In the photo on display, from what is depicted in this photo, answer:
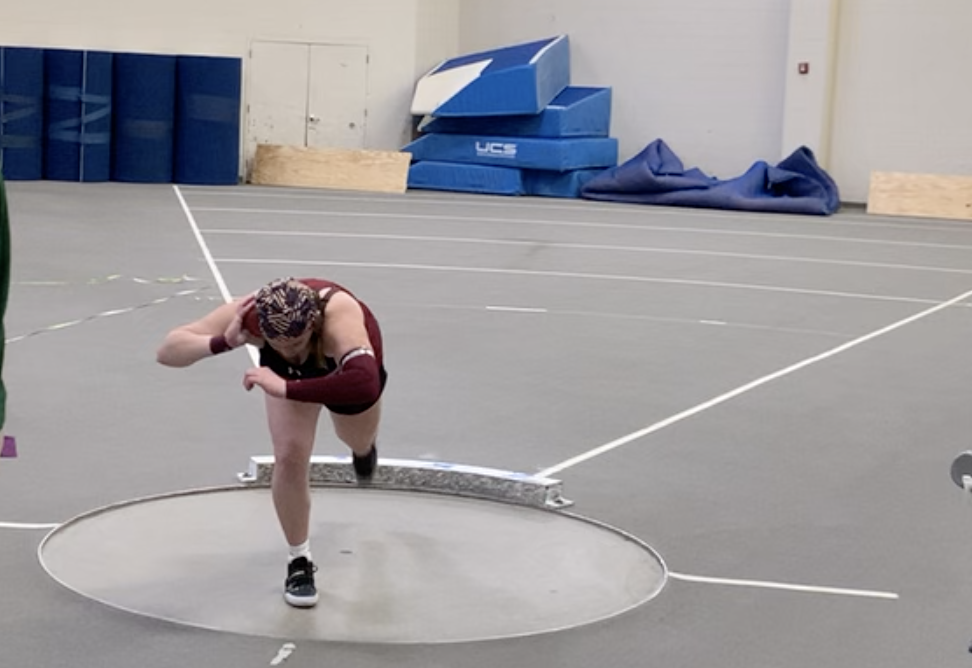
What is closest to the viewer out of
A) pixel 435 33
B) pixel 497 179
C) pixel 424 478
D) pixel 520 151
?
pixel 424 478

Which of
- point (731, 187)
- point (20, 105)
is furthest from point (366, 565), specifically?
point (20, 105)

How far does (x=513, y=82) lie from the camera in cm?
2302

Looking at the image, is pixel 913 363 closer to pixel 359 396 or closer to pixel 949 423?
pixel 949 423

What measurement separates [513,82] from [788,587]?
692 inches

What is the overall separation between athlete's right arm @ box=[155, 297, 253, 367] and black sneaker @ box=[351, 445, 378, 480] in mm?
1044

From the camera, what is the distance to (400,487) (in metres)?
7.20

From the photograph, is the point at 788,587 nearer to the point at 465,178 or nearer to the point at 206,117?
the point at 206,117

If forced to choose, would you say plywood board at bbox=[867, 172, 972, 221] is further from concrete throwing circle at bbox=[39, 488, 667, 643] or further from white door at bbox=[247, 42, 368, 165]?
concrete throwing circle at bbox=[39, 488, 667, 643]

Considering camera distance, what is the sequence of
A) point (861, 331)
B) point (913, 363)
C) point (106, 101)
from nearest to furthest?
1. point (913, 363)
2. point (861, 331)
3. point (106, 101)

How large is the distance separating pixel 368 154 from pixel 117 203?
519cm

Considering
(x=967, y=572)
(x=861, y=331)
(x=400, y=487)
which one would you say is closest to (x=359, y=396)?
(x=400, y=487)

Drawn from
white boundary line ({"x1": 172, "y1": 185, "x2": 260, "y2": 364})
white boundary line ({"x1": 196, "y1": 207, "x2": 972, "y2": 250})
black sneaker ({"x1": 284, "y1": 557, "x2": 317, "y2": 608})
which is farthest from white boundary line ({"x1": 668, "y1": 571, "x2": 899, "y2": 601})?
white boundary line ({"x1": 196, "y1": 207, "x2": 972, "y2": 250})

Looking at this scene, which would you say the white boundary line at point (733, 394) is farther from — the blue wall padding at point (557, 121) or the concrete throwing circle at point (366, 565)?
the blue wall padding at point (557, 121)

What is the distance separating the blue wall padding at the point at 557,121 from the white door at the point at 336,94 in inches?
43.6
